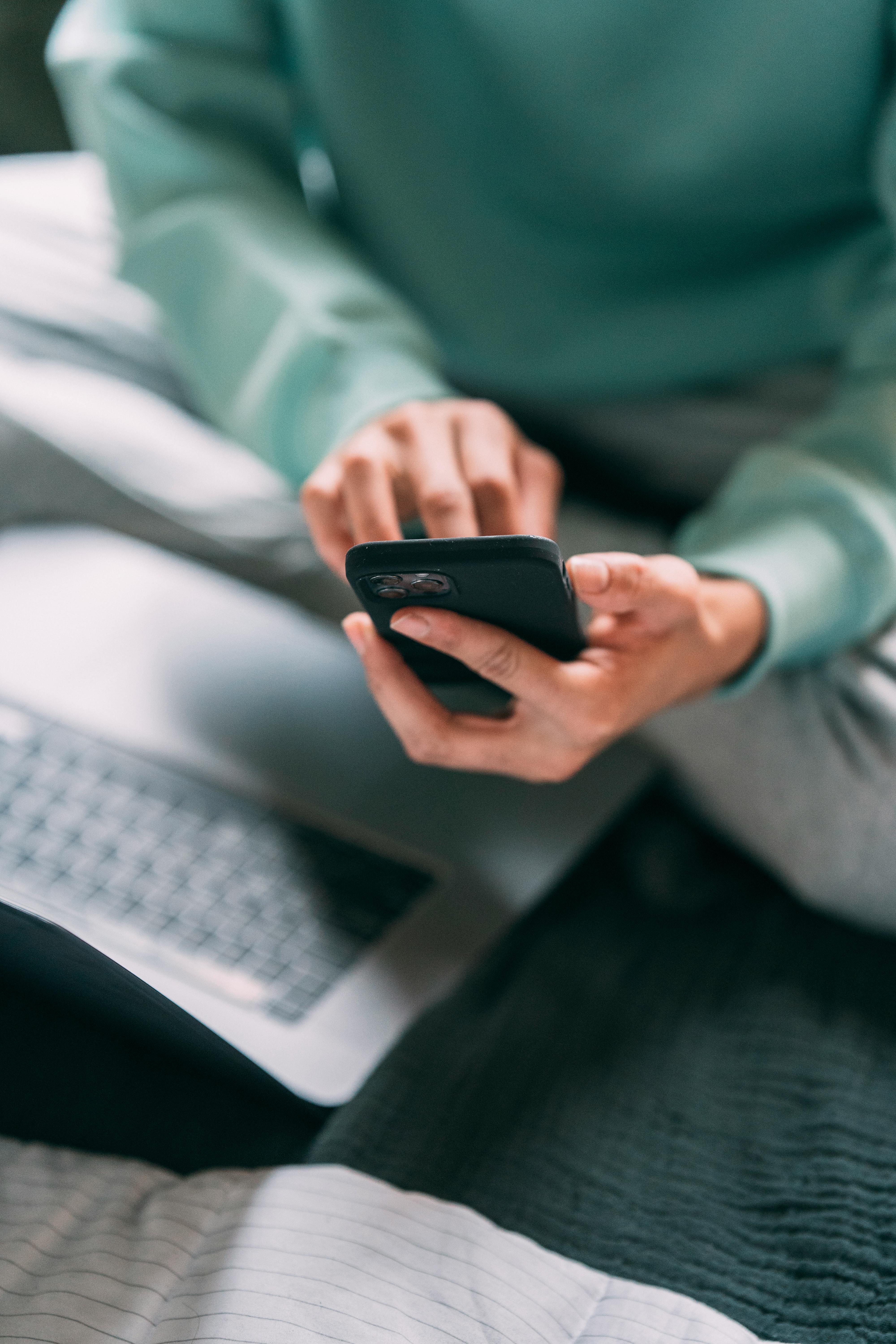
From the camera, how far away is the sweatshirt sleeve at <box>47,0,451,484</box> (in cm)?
61

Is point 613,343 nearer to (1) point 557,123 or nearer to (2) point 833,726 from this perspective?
(1) point 557,123

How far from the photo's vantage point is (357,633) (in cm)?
44

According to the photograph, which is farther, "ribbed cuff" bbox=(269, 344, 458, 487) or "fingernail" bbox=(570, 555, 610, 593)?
"ribbed cuff" bbox=(269, 344, 458, 487)

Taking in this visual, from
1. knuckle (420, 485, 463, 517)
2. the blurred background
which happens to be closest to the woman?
knuckle (420, 485, 463, 517)

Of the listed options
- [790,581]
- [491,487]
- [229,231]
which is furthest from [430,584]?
[229,231]

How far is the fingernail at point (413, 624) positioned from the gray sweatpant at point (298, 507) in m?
0.22

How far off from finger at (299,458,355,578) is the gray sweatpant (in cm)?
16

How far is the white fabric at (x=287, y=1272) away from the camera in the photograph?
34 centimetres

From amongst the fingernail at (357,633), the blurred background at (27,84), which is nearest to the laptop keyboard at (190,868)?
the fingernail at (357,633)

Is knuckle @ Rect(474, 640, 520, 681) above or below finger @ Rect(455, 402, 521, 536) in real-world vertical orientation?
below

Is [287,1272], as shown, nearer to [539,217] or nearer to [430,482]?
[430,482]

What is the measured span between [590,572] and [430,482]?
0.11m

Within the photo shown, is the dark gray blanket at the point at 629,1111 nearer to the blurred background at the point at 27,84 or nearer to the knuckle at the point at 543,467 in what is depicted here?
the knuckle at the point at 543,467

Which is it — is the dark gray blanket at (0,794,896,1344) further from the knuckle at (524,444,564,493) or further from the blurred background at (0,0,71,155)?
the blurred background at (0,0,71,155)
